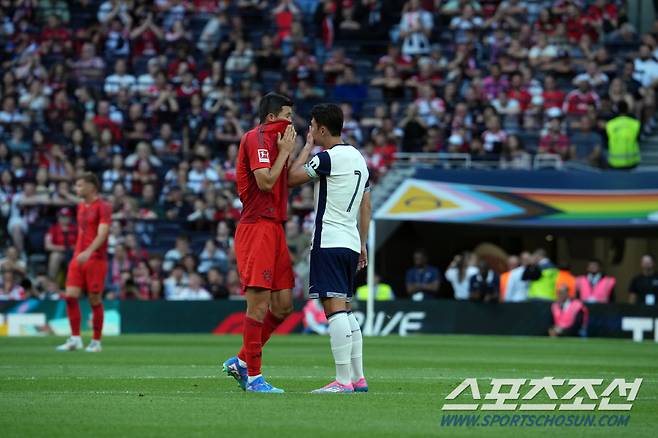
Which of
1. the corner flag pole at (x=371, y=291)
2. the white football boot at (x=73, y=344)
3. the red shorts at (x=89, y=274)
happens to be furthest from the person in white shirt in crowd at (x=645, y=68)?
the white football boot at (x=73, y=344)

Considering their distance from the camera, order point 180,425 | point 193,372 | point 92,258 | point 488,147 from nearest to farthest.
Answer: point 180,425 → point 193,372 → point 92,258 → point 488,147

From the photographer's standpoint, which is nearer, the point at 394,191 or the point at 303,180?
the point at 303,180

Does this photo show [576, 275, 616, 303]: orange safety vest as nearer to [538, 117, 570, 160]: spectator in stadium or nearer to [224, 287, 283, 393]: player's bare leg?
[538, 117, 570, 160]: spectator in stadium

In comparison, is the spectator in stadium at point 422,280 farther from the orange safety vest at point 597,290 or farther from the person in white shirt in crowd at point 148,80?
the person in white shirt in crowd at point 148,80

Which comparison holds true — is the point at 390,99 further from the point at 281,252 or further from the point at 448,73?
the point at 281,252

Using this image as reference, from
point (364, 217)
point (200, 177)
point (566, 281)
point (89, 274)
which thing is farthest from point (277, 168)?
point (200, 177)

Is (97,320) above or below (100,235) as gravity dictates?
below

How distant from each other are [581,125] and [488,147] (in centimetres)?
218

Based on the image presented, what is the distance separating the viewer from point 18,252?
2886 centimetres

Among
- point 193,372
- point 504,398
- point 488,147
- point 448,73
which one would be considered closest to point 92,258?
point 193,372

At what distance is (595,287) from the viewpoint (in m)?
27.1

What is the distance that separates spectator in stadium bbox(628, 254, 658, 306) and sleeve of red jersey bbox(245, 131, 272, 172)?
16.8 meters

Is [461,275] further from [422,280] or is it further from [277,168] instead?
[277,168]

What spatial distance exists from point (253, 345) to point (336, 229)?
1.14 m
